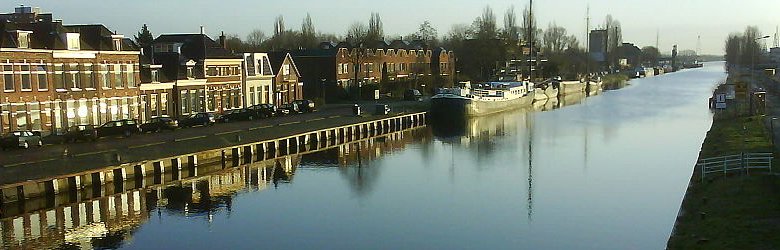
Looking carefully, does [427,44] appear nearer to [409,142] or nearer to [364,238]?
[409,142]

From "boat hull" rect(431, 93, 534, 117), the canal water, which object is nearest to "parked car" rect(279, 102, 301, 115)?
the canal water

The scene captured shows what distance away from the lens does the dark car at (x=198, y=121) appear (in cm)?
4338

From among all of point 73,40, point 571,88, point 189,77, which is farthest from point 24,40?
point 571,88

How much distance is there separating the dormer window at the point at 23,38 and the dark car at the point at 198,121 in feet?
30.4

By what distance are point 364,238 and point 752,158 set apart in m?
12.6

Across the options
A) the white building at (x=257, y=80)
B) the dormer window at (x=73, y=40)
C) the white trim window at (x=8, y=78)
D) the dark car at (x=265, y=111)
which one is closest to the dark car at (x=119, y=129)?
the white trim window at (x=8, y=78)

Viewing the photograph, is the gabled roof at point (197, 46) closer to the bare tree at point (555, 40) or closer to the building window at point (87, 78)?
the building window at point (87, 78)

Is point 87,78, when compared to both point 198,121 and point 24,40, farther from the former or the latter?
point 198,121

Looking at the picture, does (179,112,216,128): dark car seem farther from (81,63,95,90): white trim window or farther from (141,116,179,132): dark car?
(81,63,95,90): white trim window

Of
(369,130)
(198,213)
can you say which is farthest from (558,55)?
(198,213)

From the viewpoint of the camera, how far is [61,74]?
37.8 m

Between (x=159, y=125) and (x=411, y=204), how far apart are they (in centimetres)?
1842

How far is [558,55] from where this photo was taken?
12975 cm

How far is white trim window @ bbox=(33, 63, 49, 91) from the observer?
36281 mm
